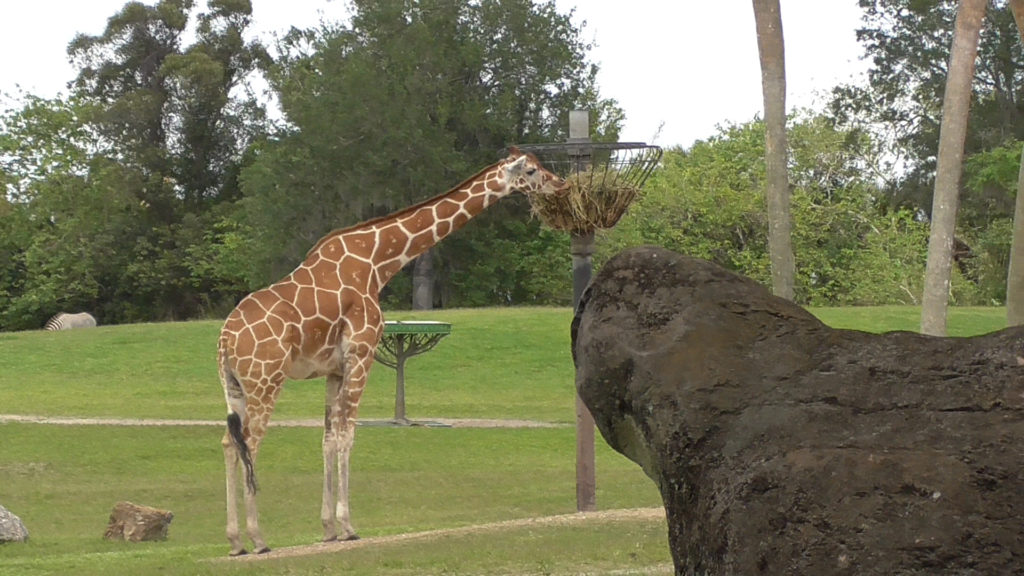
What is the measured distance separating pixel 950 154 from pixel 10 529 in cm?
908

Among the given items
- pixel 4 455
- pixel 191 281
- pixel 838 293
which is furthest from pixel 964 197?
pixel 4 455

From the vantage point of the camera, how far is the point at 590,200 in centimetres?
1203

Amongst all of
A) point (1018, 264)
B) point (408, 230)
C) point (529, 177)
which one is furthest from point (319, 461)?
point (1018, 264)

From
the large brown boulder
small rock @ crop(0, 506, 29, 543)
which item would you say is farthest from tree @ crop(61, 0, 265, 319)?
the large brown boulder

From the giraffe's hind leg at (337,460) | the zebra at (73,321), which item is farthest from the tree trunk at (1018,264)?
the zebra at (73,321)

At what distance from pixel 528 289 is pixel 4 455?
3724cm

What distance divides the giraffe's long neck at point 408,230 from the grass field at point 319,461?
246 centimetres

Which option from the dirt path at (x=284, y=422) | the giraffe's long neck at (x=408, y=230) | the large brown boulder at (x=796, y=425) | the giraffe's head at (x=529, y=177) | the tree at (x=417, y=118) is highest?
the tree at (x=417, y=118)

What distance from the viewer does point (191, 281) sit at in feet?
192

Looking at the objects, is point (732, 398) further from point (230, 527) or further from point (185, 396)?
point (185, 396)

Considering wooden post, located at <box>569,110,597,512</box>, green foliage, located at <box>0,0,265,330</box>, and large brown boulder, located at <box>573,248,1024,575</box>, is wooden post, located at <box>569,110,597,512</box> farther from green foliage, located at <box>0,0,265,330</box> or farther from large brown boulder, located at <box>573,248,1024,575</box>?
green foliage, located at <box>0,0,265,330</box>

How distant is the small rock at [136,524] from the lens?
483 inches

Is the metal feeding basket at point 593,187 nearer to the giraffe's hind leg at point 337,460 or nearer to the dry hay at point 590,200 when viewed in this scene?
the dry hay at point 590,200

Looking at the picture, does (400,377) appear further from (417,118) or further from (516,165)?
(417,118)
